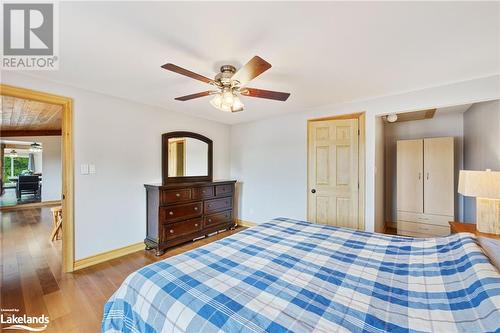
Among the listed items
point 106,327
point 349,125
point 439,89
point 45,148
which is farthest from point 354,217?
point 45,148

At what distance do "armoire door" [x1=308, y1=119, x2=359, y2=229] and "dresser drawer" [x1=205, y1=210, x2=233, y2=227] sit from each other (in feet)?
4.96

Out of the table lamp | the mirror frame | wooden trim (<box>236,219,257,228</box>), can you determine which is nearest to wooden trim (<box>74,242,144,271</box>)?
the mirror frame

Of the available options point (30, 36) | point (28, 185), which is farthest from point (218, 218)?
point (28, 185)

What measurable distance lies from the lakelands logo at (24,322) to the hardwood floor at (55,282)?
0.12 ft

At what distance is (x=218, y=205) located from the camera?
386 cm

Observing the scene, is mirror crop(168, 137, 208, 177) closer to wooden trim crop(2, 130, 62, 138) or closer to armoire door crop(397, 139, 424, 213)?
armoire door crop(397, 139, 424, 213)

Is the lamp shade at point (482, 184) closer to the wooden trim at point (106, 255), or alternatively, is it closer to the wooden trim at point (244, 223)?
the wooden trim at point (244, 223)

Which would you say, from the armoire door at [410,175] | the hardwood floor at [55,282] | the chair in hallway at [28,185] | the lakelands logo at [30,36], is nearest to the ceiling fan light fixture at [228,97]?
the lakelands logo at [30,36]

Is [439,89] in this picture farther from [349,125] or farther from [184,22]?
[184,22]

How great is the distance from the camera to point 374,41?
1.63 metres

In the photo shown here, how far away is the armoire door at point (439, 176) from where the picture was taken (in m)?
3.32

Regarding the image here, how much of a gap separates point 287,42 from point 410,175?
11.1 feet

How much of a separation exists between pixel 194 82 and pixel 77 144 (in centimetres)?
164

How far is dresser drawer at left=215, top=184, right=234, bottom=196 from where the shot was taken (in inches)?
152
